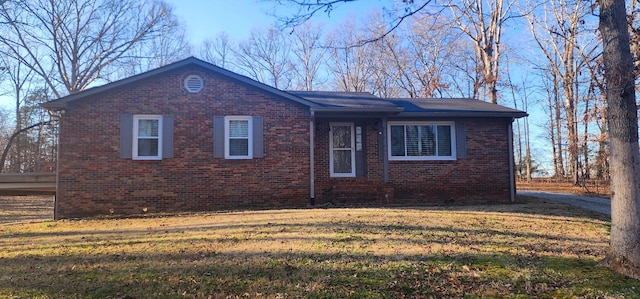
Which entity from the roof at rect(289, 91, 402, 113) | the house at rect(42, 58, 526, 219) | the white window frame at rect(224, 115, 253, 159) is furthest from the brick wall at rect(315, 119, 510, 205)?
the white window frame at rect(224, 115, 253, 159)

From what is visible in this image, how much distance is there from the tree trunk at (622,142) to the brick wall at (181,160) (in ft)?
22.9

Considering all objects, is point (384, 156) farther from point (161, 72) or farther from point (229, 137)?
point (161, 72)

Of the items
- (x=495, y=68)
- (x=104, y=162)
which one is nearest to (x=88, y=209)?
(x=104, y=162)

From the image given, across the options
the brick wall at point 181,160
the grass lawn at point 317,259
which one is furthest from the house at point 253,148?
the grass lawn at point 317,259

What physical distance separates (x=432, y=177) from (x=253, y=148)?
5296 mm

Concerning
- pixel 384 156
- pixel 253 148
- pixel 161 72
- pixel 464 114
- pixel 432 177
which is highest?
pixel 161 72

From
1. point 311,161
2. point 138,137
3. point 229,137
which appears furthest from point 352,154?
point 138,137

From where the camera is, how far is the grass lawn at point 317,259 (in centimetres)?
410

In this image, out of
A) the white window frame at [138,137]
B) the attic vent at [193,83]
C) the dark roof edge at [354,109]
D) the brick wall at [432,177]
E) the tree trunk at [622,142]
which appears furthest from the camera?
the brick wall at [432,177]

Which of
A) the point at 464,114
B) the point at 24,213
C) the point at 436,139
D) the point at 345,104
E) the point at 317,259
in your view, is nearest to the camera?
the point at 317,259

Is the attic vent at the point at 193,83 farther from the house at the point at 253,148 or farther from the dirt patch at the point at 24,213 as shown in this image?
the dirt patch at the point at 24,213

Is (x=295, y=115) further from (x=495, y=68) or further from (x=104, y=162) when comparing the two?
(x=495, y=68)

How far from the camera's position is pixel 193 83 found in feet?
33.7

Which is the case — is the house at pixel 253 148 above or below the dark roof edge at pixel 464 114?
below
